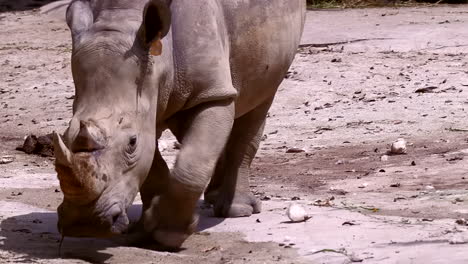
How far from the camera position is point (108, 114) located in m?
5.94

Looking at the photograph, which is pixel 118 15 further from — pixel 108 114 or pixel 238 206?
pixel 238 206

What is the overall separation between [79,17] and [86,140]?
79cm

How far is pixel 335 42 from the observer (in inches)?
516

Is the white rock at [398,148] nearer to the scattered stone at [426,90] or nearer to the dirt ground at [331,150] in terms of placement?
the dirt ground at [331,150]

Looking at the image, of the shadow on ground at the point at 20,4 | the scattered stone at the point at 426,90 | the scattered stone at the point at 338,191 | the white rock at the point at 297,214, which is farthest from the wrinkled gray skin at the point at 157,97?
the shadow on ground at the point at 20,4

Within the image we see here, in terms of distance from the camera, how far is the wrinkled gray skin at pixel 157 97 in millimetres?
5816

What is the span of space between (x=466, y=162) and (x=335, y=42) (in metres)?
4.76

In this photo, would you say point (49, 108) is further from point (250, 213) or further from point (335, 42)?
point (250, 213)

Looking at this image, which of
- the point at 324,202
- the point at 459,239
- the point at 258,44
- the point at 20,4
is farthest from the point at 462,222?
the point at 20,4

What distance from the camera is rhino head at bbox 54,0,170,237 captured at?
5.75 m

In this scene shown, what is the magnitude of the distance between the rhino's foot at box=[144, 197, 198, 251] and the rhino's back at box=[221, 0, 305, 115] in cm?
90

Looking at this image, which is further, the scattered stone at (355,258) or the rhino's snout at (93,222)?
the scattered stone at (355,258)

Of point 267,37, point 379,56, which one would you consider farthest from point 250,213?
point 379,56

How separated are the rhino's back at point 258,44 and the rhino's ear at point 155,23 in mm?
812
